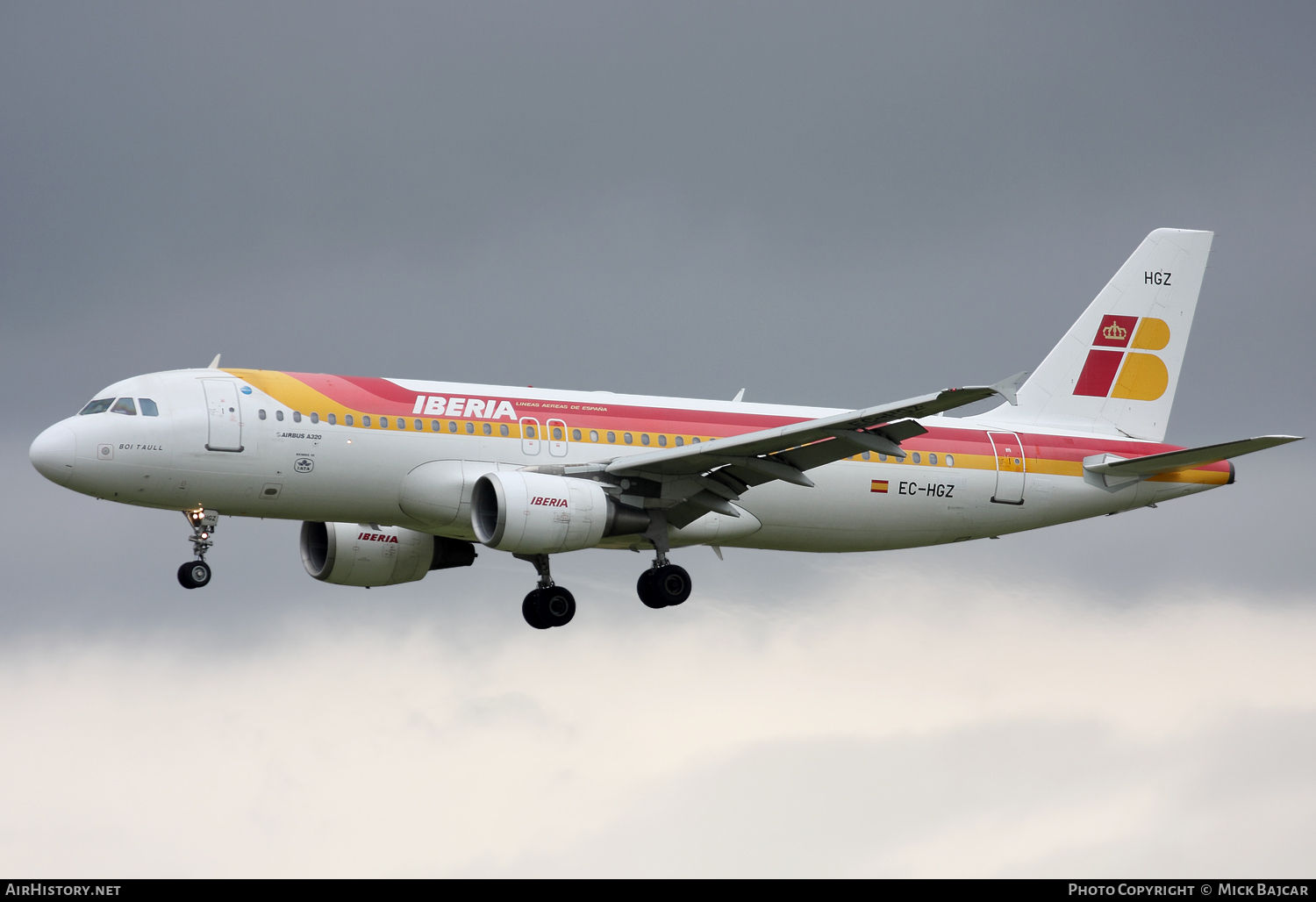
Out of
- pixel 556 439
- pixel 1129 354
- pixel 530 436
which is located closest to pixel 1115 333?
pixel 1129 354

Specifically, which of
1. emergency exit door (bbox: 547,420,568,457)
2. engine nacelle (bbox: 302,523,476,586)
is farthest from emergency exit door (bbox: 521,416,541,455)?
engine nacelle (bbox: 302,523,476,586)

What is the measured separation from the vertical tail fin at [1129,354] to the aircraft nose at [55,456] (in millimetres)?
23955

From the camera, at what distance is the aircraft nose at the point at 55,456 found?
35.0 metres

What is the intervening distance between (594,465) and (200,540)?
29.9 feet

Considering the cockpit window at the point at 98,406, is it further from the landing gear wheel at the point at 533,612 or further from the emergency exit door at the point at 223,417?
the landing gear wheel at the point at 533,612

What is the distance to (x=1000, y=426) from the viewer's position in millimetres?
44594

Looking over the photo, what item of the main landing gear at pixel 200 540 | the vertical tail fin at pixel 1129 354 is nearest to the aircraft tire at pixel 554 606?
the main landing gear at pixel 200 540

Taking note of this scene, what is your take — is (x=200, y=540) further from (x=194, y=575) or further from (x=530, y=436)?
(x=530, y=436)

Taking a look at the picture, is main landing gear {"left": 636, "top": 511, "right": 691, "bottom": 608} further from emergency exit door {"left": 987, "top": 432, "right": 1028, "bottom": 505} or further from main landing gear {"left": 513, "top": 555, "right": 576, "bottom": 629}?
emergency exit door {"left": 987, "top": 432, "right": 1028, "bottom": 505}

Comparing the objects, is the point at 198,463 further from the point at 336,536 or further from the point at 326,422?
the point at 336,536

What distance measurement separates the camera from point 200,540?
120 feet

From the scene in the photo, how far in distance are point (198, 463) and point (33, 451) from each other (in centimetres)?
347

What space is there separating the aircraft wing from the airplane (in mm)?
65

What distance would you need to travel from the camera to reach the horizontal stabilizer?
1465 inches
